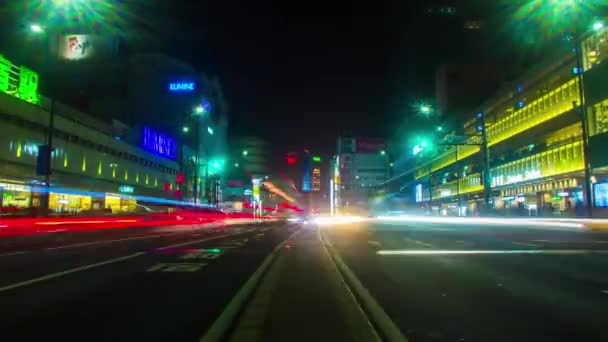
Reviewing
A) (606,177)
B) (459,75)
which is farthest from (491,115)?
(459,75)

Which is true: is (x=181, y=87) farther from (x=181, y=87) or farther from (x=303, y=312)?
(x=303, y=312)

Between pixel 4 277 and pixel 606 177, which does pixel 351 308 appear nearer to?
pixel 4 277

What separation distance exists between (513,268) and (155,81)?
111 metres

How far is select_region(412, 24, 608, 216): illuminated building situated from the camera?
147ft

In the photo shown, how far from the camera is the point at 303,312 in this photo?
22.7 feet

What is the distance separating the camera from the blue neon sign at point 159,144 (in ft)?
255

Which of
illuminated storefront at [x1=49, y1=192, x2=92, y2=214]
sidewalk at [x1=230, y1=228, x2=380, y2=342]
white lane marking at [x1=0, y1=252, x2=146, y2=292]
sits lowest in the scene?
sidewalk at [x1=230, y1=228, x2=380, y2=342]

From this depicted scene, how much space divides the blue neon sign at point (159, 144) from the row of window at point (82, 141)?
2.05 metres

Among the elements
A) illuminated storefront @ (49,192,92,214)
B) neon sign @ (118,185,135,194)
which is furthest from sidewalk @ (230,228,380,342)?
neon sign @ (118,185,135,194)

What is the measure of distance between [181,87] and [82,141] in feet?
198

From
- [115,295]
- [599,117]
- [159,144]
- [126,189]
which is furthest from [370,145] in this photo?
[115,295]

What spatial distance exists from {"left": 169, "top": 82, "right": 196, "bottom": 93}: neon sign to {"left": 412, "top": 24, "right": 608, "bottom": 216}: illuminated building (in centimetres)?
6473

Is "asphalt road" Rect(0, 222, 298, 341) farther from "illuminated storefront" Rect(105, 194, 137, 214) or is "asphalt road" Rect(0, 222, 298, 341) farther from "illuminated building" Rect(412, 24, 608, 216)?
"illuminated storefront" Rect(105, 194, 137, 214)

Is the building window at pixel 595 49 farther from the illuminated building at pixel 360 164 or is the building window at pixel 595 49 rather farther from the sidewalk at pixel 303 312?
the illuminated building at pixel 360 164
